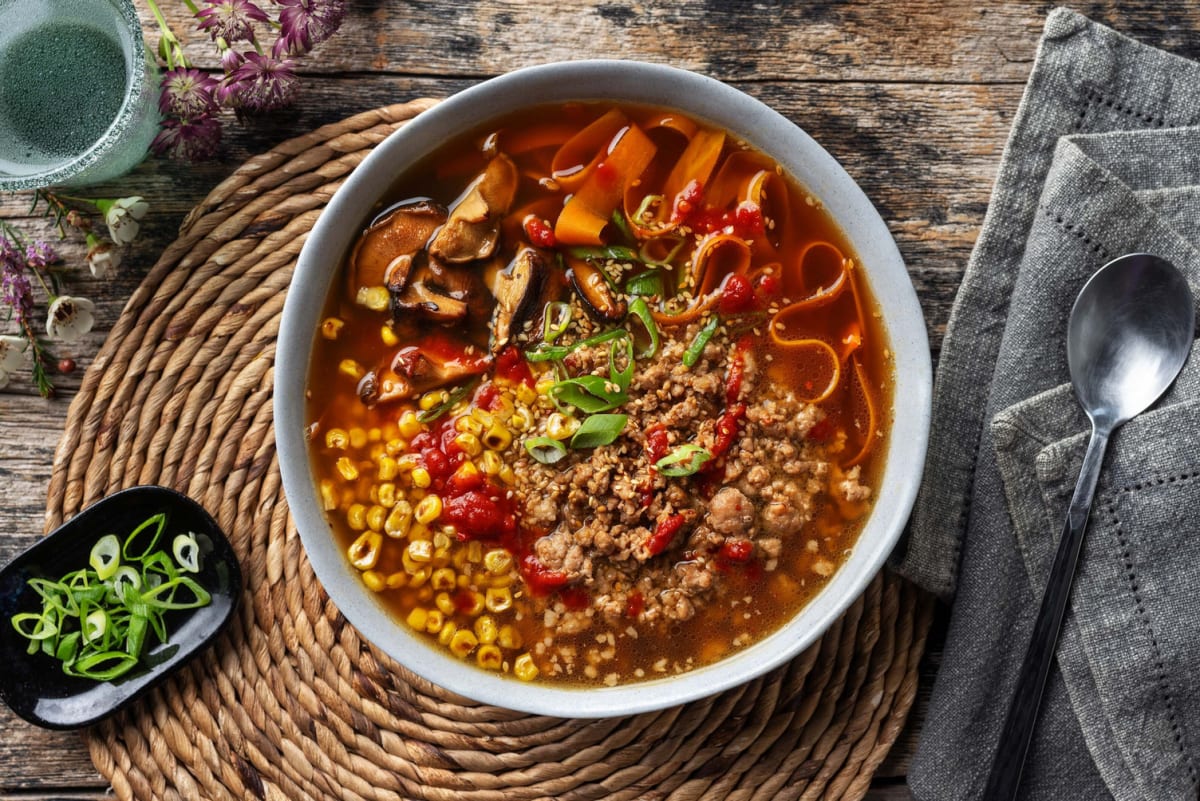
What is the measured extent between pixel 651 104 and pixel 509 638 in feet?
5.80

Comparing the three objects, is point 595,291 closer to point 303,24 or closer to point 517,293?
point 517,293

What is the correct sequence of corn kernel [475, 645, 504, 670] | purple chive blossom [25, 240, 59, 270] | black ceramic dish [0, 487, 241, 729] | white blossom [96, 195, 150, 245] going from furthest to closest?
purple chive blossom [25, 240, 59, 270]
white blossom [96, 195, 150, 245]
black ceramic dish [0, 487, 241, 729]
corn kernel [475, 645, 504, 670]

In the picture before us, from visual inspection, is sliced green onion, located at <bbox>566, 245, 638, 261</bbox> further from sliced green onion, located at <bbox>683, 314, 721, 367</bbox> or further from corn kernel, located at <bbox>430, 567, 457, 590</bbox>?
corn kernel, located at <bbox>430, 567, 457, 590</bbox>

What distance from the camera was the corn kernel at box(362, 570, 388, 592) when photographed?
3.07 m

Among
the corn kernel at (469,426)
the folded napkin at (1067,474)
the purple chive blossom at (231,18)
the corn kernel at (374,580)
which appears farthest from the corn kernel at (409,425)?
the folded napkin at (1067,474)

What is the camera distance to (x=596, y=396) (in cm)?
300

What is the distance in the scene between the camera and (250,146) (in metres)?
3.45

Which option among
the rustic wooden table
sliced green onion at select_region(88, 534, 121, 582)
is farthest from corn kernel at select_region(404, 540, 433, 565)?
the rustic wooden table

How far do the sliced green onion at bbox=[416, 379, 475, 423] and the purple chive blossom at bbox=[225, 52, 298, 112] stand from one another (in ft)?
4.01

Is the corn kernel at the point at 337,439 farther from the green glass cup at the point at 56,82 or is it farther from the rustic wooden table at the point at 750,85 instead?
the green glass cup at the point at 56,82

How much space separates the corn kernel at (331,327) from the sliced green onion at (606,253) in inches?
31.4

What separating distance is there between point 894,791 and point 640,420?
1.65m

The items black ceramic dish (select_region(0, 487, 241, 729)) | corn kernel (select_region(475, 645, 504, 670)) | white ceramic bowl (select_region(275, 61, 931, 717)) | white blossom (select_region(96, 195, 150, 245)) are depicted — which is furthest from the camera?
white blossom (select_region(96, 195, 150, 245))

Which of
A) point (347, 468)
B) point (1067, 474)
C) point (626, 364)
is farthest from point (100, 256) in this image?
point (1067, 474)
